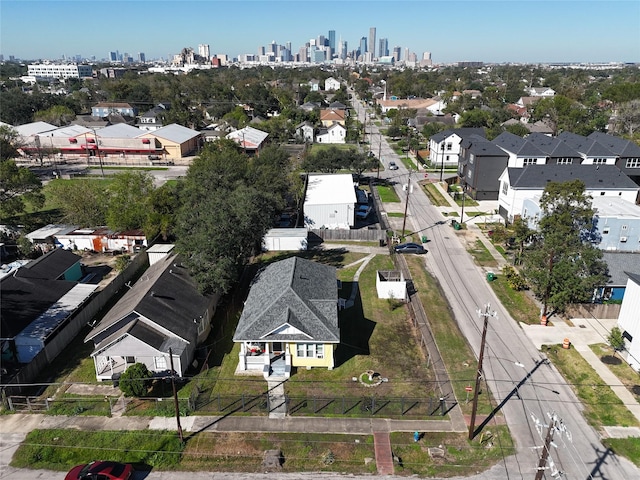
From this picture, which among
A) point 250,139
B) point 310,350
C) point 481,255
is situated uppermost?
point 250,139

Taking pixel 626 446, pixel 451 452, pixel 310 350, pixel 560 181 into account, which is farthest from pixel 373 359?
pixel 560 181

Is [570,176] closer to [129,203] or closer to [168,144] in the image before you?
[129,203]

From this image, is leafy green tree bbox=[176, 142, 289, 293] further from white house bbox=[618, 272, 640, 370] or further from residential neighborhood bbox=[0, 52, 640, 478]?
white house bbox=[618, 272, 640, 370]

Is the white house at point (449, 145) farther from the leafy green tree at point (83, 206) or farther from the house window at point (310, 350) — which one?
the house window at point (310, 350)

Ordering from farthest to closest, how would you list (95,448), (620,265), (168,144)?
(168,144) < (620,265) < (95,448)

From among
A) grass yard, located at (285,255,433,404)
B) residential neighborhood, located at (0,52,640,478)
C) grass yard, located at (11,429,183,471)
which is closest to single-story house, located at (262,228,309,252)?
residential neighborhood, located at (0,52,640,478)
